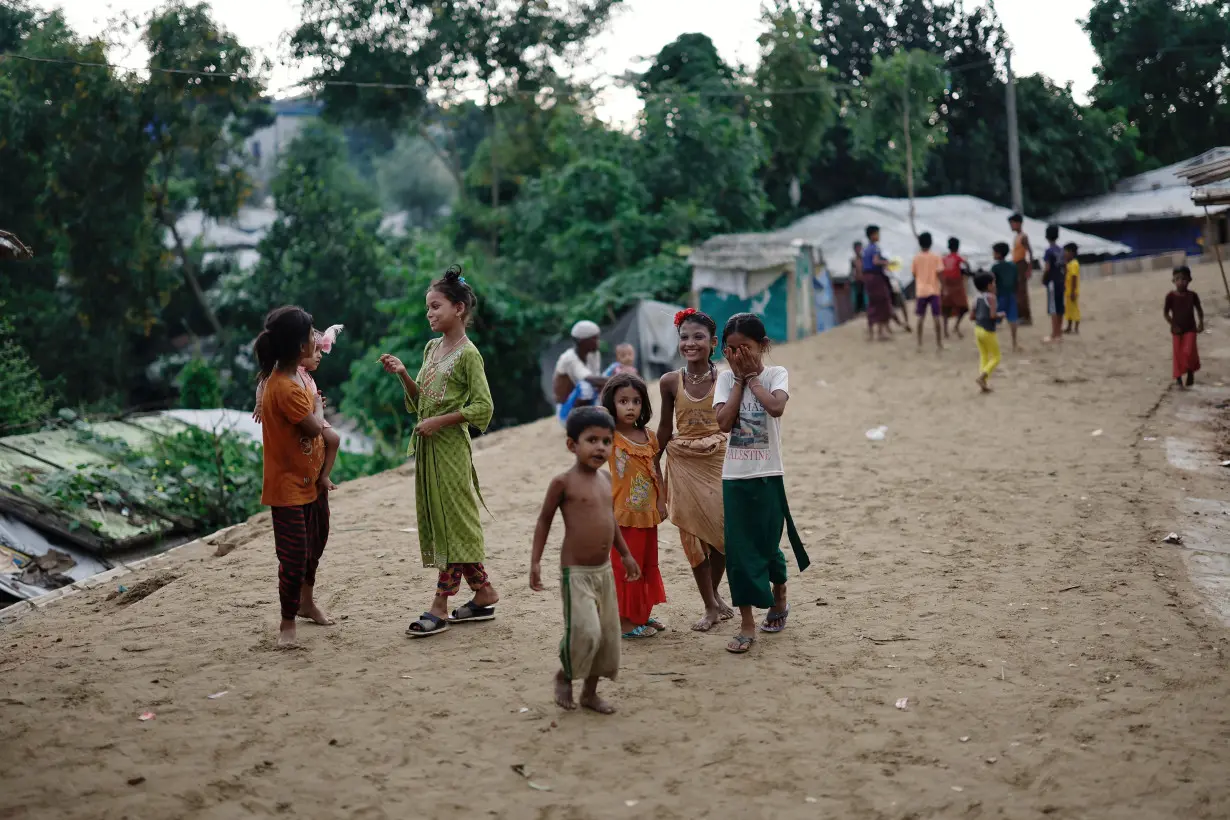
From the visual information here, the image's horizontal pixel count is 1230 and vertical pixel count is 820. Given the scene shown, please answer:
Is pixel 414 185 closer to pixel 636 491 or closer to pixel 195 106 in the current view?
pixel 195 106

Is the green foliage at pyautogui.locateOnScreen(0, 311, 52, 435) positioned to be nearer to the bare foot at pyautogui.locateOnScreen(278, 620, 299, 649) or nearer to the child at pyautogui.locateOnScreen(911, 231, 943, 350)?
the bare foot at pyautogui.locateOnScreen(278, 620, 299, 649)

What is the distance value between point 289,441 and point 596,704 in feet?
6.25

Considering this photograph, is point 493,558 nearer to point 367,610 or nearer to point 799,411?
point 367,610

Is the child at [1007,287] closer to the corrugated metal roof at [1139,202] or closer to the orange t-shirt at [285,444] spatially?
the orange t-shirt at [285,444]

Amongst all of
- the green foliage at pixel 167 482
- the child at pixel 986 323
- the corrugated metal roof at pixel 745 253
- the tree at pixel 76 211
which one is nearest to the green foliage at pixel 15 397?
the green foliage at pixel 167 482

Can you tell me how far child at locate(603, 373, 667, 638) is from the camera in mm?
5484

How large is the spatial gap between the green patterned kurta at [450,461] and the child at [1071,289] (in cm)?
1276

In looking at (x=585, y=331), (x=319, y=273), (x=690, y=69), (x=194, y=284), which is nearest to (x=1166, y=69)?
(x=690, y=69)

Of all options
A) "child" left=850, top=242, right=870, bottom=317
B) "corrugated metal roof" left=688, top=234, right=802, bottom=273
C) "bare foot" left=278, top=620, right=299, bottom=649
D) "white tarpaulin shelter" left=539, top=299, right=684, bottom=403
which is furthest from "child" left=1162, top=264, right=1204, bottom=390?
"bare foot" left=278, top=620, right=299, bottom=649

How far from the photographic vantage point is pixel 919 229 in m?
27.3

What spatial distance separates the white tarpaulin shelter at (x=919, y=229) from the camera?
2542cm

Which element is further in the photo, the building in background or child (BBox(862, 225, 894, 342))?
the building in background

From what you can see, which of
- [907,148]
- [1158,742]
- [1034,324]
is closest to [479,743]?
[1158,742]

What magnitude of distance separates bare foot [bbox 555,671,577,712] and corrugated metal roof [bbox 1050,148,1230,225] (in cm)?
3108
